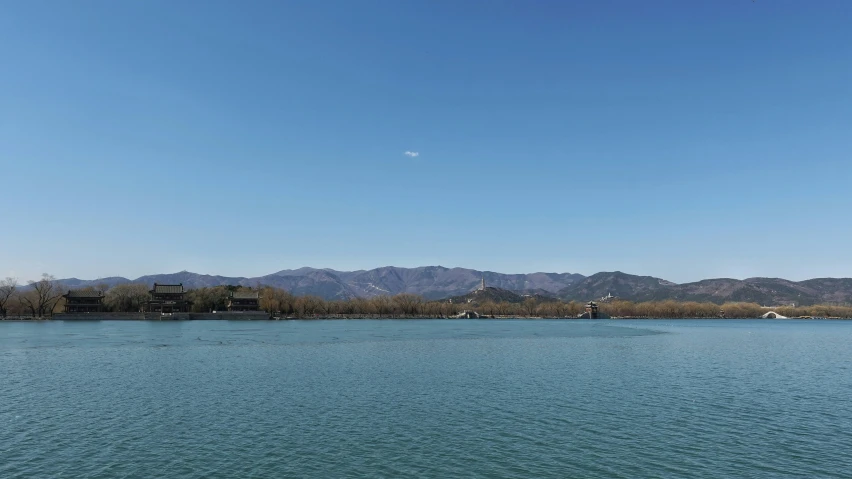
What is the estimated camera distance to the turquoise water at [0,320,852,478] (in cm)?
2520

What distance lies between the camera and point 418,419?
34.7 m

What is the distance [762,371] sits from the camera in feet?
198

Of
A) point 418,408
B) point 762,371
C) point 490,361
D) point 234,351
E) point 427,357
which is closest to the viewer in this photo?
point 418,408

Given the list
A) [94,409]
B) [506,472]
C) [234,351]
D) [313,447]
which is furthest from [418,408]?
[234,351]

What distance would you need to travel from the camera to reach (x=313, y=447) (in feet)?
91.9

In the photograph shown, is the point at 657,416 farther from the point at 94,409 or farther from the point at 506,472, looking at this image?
the point at 94,409

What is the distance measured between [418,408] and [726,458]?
66.4ft

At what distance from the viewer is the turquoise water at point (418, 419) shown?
25.2 metres

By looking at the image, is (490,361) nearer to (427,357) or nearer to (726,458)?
(427,357)

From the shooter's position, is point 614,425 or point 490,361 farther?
point 490,361

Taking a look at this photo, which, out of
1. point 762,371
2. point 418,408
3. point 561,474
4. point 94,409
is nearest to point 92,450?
point 94,409

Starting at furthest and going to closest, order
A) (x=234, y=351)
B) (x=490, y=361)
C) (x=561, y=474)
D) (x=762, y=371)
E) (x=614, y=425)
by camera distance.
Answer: (x=234, y=351) < (x=490, y=361) < (x=762, y=371) < (x=614, y=425) < (x=561, y=474)

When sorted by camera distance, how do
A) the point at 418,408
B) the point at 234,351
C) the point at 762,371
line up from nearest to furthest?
the point at 418,408, the point at 762,371, the point at 234,351

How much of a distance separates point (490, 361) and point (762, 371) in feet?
108
